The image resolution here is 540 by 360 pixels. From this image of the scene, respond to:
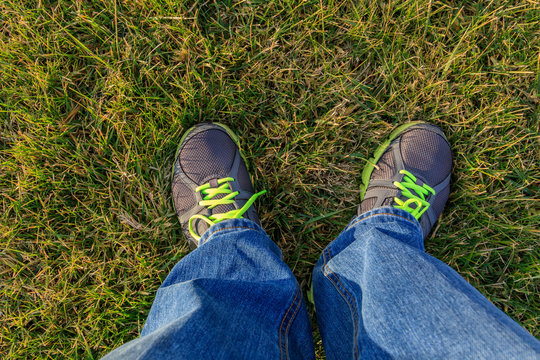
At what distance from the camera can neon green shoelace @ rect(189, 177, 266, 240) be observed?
Answer: 46.6 inches

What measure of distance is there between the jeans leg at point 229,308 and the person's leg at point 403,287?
14 cm

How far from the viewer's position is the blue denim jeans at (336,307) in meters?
0.64

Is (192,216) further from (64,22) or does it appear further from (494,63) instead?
(494,63)

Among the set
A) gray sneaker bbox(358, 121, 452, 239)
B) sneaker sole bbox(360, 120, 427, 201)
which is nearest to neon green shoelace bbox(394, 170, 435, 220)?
gray sneaker bbox(358, 121, 452, 239)

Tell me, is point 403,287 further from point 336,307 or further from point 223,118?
point 223,118

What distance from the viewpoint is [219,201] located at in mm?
1236

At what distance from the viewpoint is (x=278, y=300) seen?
87 cm

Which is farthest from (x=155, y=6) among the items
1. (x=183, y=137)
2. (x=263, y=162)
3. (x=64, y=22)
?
(x=263, y=162)

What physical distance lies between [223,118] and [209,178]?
25 centimetres

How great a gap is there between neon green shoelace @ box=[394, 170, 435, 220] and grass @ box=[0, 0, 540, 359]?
5.5 inches

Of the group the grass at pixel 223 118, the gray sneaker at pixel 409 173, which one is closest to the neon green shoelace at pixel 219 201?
the grass at pixel 223 118

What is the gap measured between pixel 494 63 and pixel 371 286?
3.55ft

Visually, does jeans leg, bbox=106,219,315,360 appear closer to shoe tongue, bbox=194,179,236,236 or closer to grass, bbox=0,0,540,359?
shoe tongue, bbox=194,179,236,236

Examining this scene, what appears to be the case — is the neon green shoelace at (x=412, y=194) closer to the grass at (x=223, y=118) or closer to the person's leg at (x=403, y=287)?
the person's leg at (x=403, y=287)
